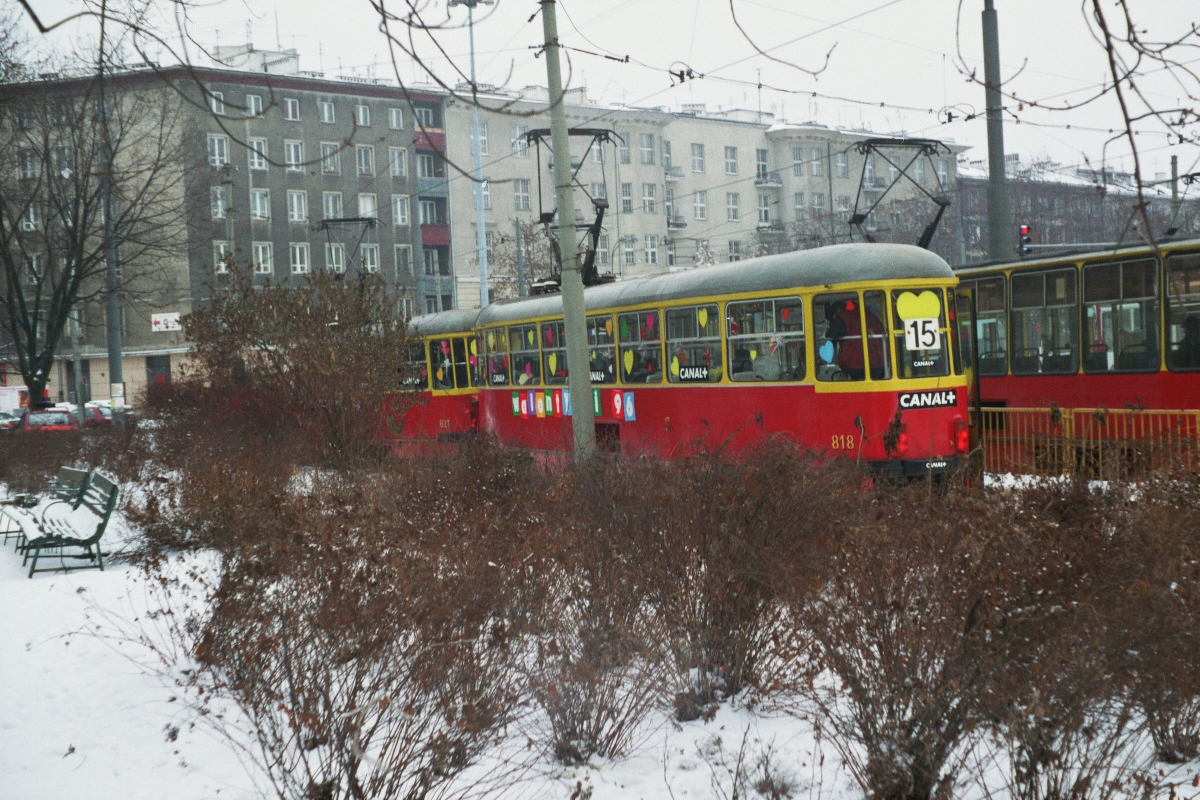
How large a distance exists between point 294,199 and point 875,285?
170ft

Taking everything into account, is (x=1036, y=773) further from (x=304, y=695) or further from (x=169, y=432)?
(x=169, y=432)

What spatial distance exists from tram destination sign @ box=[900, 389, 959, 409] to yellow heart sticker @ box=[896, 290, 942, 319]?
0.79 m

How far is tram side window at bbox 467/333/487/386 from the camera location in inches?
754

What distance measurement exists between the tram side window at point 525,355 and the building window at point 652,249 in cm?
4635

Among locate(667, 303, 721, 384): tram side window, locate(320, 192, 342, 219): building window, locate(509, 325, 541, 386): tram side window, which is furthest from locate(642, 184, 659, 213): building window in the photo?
locate(667, 303, 721, 384): tram side window

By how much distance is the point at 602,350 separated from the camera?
1548cm

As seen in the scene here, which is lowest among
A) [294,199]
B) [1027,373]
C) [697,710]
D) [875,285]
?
[697,710]

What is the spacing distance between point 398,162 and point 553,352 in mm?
47624

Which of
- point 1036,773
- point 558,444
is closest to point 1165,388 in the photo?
point 558,444

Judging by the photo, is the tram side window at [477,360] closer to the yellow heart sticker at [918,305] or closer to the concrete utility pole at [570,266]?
the concrete utility pole at [570,266]

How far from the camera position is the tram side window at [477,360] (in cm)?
1916

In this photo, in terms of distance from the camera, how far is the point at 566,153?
1156cm

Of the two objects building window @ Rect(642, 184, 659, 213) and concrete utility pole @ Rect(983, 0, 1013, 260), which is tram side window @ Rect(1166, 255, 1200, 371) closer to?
concrete utility pole @ Rect(983, 0, 1013, 260)

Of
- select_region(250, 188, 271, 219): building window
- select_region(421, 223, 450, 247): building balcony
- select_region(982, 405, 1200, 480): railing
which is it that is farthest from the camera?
select_region(421, 223, 450, 247): building balcony
